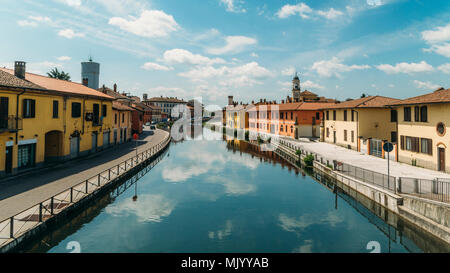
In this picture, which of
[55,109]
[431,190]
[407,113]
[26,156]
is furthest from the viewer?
[55,109]

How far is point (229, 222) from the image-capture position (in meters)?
14.3

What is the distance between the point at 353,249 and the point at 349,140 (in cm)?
2800

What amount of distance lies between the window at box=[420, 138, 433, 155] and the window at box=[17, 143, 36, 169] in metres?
34.4

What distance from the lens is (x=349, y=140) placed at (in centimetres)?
3628

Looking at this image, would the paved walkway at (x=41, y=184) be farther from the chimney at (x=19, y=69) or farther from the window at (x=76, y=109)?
the chimney at (x=19, y=69)

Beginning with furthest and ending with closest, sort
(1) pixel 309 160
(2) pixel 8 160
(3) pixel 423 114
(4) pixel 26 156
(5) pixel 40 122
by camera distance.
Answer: (1) pixel 309 160 → (5) pixel 40 122 → (3) pixel 423 114 → (4) pixel 26 156 → (2) pixel 8 160

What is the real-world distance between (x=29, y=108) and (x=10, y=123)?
2651 mm

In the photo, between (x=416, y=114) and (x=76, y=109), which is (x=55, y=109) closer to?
(x=76, y=109)

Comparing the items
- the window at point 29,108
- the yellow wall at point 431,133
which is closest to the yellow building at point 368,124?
the yellow wall at point 431,133

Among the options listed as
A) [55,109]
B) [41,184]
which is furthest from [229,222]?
[55,109]

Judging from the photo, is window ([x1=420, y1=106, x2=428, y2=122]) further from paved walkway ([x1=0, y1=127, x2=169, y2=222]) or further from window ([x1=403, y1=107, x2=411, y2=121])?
paved walkway ([x1=0, y1=127, x2=169, y2=222])

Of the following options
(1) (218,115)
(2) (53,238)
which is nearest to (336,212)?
(2) (53,238)

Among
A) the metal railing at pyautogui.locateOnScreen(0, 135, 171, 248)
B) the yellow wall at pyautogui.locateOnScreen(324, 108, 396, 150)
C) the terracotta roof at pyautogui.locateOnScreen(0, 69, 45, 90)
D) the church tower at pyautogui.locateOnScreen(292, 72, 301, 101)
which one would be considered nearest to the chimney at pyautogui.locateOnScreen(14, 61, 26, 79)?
the terracotta roof at pyautogui.locateOnScreen(0, 69, 45, 90)
